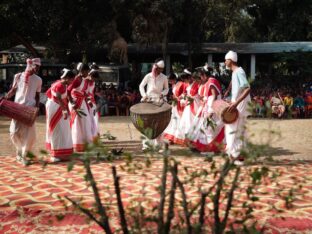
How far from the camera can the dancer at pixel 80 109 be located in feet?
25.5

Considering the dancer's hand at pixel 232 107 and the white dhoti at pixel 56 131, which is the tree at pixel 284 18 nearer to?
the dancer's hand at pixel 232 107

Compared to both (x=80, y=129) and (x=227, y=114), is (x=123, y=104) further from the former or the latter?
(x=227, y=114)

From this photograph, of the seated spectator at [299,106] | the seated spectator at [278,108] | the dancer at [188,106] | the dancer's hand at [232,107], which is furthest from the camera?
the seated spectator at [299,106]

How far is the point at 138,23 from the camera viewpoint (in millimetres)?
18469

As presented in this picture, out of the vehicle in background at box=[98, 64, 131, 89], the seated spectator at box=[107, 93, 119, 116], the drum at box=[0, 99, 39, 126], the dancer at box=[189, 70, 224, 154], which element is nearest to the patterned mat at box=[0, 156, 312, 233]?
the drum at box=[0, 99, 39, 126]

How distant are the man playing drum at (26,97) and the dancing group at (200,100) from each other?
1953mm

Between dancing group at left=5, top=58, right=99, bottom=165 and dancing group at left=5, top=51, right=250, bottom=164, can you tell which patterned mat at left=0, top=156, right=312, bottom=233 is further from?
dancing group at left=5, top=51, right=250, bottom=164

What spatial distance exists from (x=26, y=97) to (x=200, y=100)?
315 cm

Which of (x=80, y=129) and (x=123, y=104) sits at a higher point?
(x=123, y=104)

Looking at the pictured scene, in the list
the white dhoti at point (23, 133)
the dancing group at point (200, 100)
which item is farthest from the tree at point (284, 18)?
the white dhoti at point (23, 133)

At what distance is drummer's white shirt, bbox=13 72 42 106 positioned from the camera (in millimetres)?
6889

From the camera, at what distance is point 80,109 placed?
7.83 meters

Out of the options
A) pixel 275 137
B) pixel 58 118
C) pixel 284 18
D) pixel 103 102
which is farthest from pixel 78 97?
pixel 284 18

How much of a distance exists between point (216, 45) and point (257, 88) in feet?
17.4
